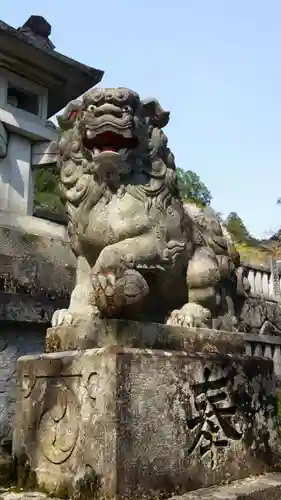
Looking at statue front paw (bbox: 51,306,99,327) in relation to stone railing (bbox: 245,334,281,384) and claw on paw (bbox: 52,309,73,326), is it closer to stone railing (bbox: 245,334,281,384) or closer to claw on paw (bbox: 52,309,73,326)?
claw on paw (bbox: 52,309,73,326)

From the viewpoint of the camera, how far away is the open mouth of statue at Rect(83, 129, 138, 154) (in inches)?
111

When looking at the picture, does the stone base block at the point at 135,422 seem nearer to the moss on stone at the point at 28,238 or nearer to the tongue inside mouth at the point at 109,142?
the tongue inside mouth at the point at 109,142

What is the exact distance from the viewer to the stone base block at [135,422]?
7.57ft

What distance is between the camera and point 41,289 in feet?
15.7

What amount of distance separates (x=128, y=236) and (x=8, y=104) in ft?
17.7

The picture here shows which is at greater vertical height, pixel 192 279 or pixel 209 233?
pixel 209 233

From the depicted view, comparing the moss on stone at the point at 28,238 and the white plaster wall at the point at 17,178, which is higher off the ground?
the white plaster wall at the point at 17,178

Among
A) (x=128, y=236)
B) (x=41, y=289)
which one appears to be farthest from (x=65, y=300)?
(x=128, y=236)

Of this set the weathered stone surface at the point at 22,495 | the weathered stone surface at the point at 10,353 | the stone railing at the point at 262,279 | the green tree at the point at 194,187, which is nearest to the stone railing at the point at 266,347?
the stone railing at the point at 262,279

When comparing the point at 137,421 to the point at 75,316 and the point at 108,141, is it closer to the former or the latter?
the point at 75,316

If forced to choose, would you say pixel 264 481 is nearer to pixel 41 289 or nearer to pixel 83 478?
pixel 83 478

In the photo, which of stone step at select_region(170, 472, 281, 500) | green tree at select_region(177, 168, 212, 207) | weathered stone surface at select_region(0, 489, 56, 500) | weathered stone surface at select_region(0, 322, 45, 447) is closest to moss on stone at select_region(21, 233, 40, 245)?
weathered stone surface at select_region(0, 322, 45, 447)

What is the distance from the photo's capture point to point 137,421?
2371 mm

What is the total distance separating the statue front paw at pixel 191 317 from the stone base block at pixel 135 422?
0.21 m
